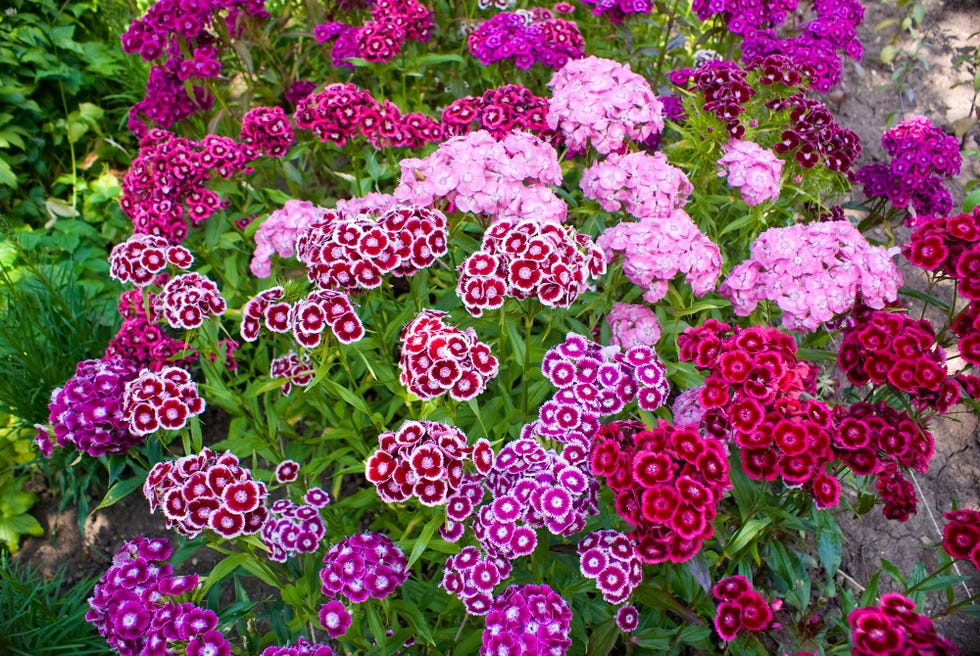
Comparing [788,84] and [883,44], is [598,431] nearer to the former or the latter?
[788,84]

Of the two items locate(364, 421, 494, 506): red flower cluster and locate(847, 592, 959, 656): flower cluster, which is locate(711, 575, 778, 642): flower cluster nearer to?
locate(847, 592, 959, 656): flower cluster

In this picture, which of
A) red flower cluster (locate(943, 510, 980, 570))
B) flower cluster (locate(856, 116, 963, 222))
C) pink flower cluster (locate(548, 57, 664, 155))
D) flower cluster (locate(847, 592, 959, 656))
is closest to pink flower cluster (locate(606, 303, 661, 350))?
pink flower cluster (locate(548, 57, 664, 155))

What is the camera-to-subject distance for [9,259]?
5074mm

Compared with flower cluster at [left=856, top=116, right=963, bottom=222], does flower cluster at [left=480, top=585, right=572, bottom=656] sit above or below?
below

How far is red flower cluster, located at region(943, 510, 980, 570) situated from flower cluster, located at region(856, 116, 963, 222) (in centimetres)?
223

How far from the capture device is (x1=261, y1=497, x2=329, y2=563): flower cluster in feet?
9.43

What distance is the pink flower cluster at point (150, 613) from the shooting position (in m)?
2.46

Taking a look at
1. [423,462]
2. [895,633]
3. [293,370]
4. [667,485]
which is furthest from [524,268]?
[895,633]

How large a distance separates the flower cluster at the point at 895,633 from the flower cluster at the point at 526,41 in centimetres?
359

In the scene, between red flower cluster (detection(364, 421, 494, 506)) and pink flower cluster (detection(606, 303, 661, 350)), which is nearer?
red flower cluster (detection(364, 421, 494, 506))

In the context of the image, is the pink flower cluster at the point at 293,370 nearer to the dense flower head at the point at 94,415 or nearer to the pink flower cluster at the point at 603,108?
the dense flower head at the point at 94,415

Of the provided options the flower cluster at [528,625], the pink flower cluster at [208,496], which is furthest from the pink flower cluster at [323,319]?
the flower cluster at [528,625]

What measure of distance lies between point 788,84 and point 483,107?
1.69 metres

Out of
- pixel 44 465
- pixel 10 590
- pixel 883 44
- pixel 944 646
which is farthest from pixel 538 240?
pixel 883 44
